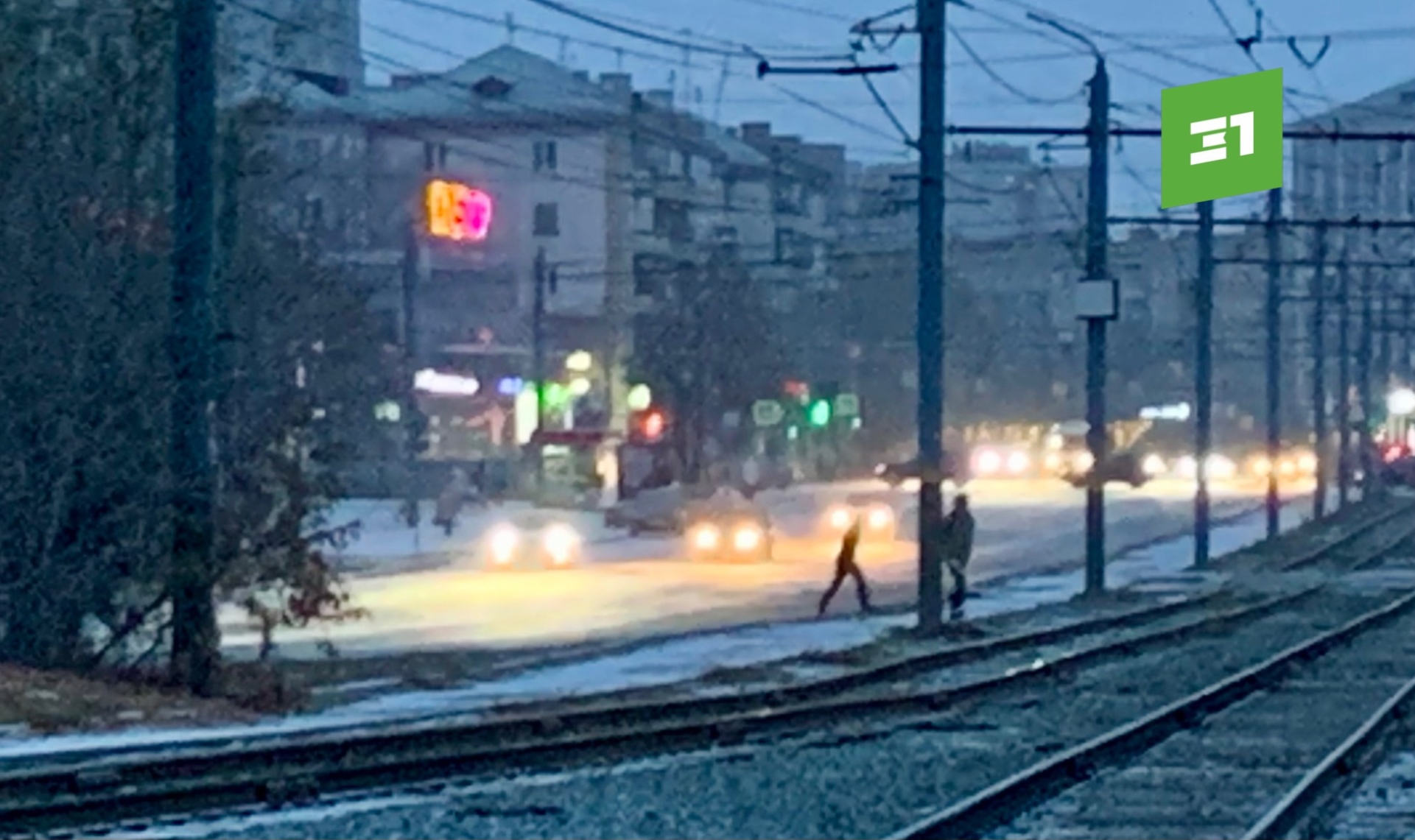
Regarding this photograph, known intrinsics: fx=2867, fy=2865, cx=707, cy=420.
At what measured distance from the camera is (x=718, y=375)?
100750 mm

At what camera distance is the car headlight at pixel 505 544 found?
5728 cm

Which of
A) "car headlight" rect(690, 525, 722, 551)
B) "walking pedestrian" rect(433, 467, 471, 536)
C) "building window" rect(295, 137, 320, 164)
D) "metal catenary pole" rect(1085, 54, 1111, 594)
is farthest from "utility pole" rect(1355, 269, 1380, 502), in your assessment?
"building window" rect(295, 137, 320, 164)

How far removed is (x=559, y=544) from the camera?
57.5 meters

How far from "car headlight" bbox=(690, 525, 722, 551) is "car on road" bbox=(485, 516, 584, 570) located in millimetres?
2984

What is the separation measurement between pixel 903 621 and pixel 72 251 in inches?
659

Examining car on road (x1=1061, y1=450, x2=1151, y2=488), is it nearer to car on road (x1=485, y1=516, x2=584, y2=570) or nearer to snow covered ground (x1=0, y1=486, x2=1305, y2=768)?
snow covered ground (x1=0, y1=486, x2=1305, y2=768)

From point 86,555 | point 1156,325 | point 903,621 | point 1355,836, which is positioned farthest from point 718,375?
point 1355,836

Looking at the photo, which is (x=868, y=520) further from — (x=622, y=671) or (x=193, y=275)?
(x=193, y=275)

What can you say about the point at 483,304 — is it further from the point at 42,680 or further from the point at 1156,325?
the point at 42,680

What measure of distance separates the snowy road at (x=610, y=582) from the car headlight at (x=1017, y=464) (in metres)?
36.3

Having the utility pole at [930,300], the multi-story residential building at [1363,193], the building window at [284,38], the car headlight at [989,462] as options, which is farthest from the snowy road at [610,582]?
the car headlight at [989,462]

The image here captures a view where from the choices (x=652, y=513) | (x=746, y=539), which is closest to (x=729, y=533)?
(x=746, y=539)

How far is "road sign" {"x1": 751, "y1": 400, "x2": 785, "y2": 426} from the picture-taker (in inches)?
3802

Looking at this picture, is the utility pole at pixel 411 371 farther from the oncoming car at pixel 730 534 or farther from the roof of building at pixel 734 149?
the roof of building at pixel 734 149
